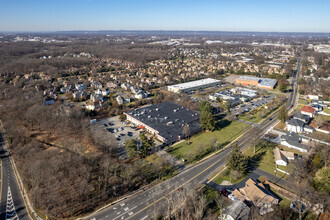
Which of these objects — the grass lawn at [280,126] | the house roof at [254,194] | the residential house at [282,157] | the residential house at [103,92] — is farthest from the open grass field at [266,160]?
the residential house at [103,92]

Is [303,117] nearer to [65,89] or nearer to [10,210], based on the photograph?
[10,210]

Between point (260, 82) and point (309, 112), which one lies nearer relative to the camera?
point (309, 112)

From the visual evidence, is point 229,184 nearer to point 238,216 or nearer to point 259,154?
point 238,216

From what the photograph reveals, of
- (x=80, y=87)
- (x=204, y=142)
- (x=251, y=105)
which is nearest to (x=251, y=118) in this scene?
(x=251, y=105)

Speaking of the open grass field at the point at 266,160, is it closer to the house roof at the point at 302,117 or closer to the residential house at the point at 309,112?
the house roof at the point at 302,117

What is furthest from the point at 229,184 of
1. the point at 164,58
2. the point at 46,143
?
the point at 164,58

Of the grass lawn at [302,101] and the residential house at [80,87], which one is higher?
Answer: the residential house at [80,87]
